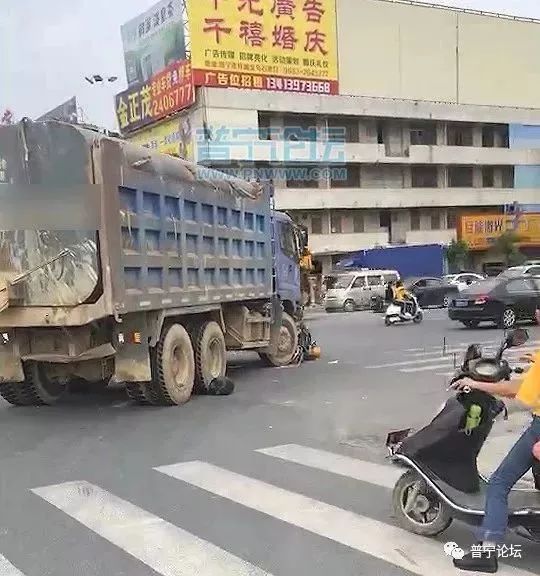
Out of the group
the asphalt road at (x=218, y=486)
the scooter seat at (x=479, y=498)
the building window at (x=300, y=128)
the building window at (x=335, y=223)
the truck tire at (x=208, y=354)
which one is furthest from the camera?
the building window at (x=335, y=223)

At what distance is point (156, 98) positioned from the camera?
45.0 metres

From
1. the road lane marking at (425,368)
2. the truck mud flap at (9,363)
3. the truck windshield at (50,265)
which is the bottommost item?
→ the road lane marking at (425,368)

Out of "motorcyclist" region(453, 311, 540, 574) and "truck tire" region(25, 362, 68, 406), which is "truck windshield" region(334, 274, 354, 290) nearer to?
"truck tire" region(25, 362, 68, 406)

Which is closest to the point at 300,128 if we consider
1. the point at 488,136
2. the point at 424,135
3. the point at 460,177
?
the point at 424,135

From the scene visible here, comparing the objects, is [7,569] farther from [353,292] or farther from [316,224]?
[316,224]

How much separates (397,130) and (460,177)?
21.5 ft

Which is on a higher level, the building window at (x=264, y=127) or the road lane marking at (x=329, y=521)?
the building window at (x=264, y=127)

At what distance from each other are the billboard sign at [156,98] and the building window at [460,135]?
65.3 feet

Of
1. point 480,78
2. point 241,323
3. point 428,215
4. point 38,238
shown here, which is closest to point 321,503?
point 38,238

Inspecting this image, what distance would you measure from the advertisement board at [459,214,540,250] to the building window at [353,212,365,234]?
6.16 m

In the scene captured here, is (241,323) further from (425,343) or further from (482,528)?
(482,528)

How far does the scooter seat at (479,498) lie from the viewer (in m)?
4.38

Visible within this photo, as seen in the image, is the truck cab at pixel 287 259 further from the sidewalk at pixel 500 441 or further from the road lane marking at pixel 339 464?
the road lane marking at pixel 339 464

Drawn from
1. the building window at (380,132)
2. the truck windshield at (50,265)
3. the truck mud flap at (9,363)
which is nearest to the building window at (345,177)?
the building window at (380,132)
